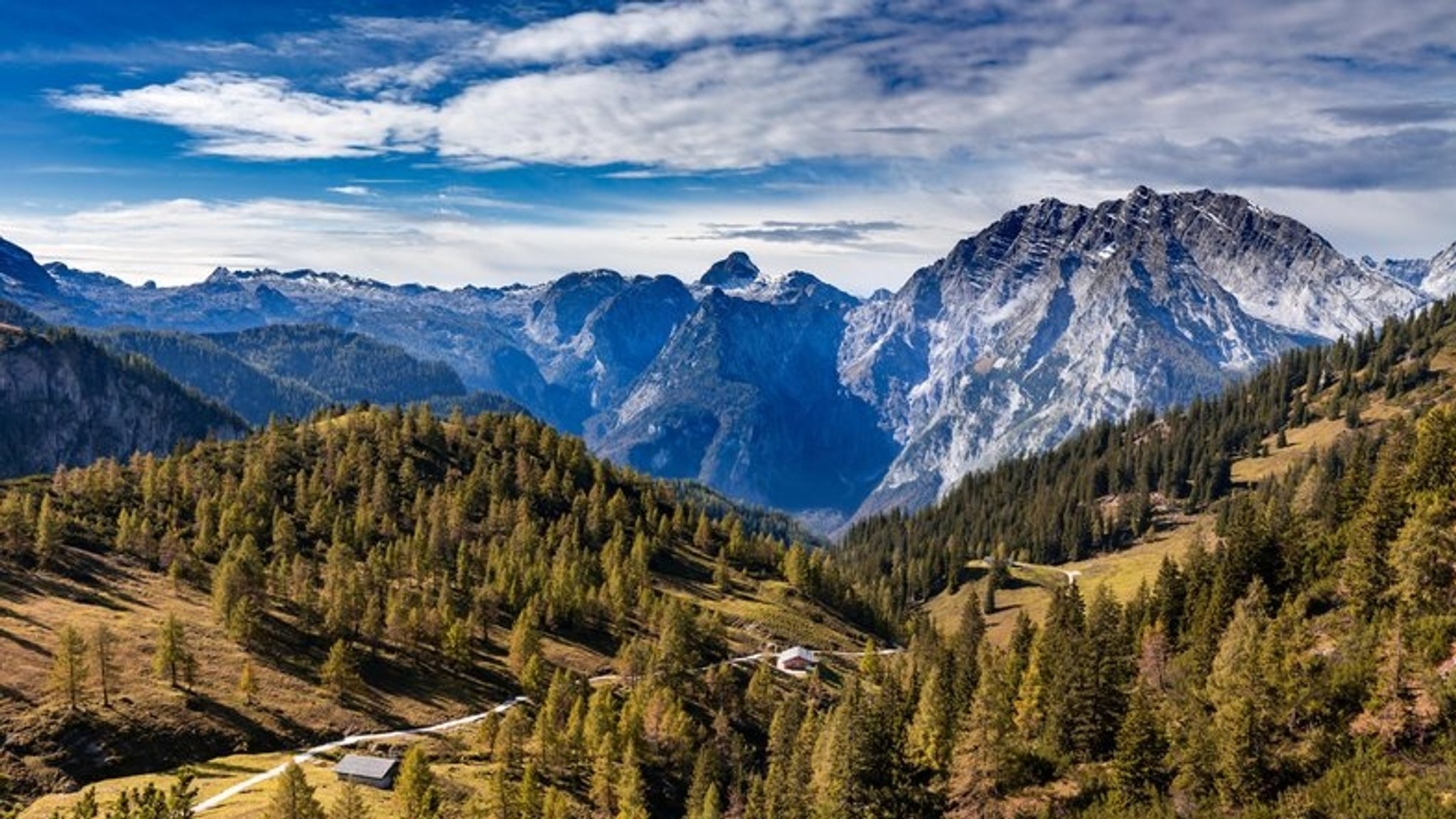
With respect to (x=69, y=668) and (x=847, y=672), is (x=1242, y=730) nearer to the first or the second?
(x=847, y=672)

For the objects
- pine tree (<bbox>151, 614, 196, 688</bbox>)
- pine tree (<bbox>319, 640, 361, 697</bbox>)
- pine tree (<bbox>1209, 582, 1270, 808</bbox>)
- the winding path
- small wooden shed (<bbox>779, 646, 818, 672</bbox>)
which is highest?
pine tree (<bbox>1209, 582, 1270, 808</bbox>)

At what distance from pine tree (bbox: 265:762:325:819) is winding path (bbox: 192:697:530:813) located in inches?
451

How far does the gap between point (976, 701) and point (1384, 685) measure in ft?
111

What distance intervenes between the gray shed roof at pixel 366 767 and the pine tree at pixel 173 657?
86.9ft

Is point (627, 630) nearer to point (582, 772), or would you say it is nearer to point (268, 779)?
point (582, 772)

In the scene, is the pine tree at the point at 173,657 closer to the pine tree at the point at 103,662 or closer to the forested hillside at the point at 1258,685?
the pine tree at the point at 103,662

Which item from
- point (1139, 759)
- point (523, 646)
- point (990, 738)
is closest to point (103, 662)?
point (523, 646)

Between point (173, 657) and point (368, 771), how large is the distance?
32.9 metres

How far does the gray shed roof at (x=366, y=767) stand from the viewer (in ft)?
358

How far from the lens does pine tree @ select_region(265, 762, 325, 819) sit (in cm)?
8331

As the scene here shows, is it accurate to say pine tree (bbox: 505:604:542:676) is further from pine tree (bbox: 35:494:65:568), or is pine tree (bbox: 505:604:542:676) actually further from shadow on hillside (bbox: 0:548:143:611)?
pine tree (bbox: 35:494:65:568)

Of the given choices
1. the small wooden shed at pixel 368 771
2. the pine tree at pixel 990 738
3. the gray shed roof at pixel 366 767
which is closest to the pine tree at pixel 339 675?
the gray shed roof at pixel 366 767

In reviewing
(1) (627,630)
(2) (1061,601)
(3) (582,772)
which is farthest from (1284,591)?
(1) (627,630)

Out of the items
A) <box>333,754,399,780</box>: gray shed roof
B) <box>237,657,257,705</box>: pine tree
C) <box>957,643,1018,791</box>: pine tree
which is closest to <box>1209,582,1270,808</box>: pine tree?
<box>957,643,1018,791</box>: pine tree
